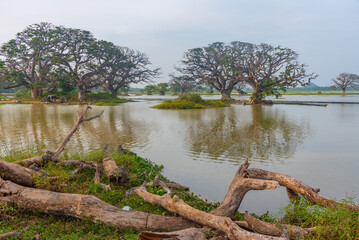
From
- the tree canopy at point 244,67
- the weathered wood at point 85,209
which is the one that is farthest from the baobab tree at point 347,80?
the weathered wood at point 85,209

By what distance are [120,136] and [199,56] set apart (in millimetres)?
39464

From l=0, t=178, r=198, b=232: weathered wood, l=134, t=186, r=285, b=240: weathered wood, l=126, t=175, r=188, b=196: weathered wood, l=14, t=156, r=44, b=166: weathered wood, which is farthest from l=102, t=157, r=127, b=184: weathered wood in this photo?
l=14, t=156, r=44, b=166: weathered wood

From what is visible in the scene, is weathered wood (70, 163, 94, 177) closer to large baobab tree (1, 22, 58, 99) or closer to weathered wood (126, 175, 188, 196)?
weathered wood (126, 175, 188, 196)

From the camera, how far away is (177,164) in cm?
933

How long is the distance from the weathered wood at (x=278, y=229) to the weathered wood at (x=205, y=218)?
14.0 inches

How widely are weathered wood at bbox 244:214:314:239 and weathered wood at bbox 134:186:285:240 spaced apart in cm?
36

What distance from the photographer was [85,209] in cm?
469

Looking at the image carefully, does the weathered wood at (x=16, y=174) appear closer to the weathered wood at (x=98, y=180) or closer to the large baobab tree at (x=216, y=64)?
the weathered wood at (x=98, y=180)

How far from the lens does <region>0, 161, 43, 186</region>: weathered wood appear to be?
5.52 m

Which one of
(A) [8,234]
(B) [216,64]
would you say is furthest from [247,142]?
(B) [216,64]

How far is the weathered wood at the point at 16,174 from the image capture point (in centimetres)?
552

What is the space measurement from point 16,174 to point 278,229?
17.8 ft

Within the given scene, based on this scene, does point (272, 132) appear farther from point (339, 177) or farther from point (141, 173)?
point (141, 173)

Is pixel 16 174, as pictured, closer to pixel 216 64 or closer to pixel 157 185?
pixel 157 185
